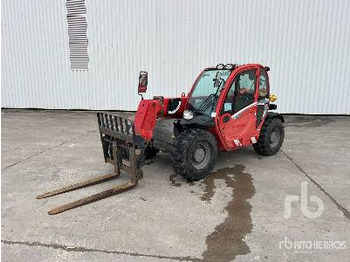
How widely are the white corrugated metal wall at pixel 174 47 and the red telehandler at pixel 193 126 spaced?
5.37 meters

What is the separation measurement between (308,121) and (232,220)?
25.4 ft

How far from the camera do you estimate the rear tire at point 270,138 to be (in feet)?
20.3

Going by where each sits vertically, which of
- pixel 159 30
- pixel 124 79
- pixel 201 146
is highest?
pixel 159 30

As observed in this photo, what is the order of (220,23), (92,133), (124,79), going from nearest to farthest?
(92,133) < (220,23) < (124,79)

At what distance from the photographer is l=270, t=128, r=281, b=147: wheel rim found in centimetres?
649

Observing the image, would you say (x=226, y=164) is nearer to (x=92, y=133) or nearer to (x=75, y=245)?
(x=75, y=245)

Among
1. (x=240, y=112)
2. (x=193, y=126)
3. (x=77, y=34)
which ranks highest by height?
(x=77, y=34)

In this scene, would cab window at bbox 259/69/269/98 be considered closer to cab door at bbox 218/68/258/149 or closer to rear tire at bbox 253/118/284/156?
cab door at bbox 218/68/258/149

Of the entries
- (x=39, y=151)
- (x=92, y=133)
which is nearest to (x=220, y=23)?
(x=92, y=133)

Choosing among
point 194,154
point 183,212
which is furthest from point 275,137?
point 183,212

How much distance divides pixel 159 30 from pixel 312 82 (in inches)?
234

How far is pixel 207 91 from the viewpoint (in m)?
5.54

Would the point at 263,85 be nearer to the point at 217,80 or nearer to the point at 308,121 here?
the point at 217,80

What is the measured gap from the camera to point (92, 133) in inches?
348
